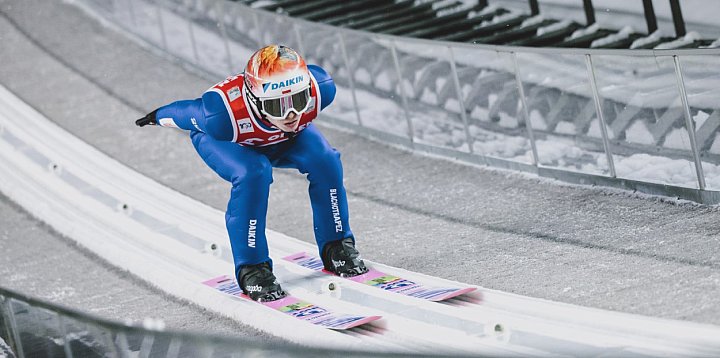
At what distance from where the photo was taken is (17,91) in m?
13.7

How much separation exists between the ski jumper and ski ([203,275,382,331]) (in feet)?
0.96

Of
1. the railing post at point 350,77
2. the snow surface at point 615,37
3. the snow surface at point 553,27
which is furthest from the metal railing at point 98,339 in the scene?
the snow surface at point 553,27

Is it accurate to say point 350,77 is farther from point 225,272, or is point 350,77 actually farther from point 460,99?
point 225,272

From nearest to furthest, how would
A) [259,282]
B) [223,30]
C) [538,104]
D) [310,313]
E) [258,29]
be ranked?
[310,313] → [259,282] → [538,104] → [258,29] → [223,30]

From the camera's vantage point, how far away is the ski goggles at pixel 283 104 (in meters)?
7.10

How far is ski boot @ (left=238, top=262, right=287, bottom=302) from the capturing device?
7.53 m

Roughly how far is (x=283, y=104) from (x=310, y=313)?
1.23 meters

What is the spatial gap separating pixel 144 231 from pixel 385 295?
286cm

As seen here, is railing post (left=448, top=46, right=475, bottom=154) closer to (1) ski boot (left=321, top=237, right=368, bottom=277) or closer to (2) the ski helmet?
(1) ski boot (left=321, top=237, right=368, bottom=277)

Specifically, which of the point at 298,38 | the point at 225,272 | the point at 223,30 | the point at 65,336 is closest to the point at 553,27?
the point at 298,38

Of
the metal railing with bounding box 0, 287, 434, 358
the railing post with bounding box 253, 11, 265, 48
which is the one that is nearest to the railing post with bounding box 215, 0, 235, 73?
the railing post with bounding box 253, 11, 265, 48

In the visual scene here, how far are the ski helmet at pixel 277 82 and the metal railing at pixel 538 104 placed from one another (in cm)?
270

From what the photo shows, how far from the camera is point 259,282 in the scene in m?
7.53

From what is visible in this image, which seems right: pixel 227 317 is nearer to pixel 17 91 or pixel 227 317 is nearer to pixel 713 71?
pixel 713 71
